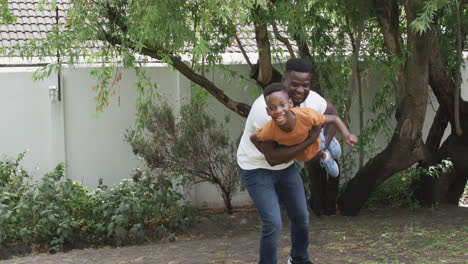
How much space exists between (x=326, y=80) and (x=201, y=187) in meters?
2.51

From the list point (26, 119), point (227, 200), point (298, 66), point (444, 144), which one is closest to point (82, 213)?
point (26, 119)

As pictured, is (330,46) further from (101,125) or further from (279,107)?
(279,107)

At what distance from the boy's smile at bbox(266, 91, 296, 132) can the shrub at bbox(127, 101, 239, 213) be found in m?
4.31

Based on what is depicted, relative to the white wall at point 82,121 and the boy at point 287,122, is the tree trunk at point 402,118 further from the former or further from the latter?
the boy at point 287,122

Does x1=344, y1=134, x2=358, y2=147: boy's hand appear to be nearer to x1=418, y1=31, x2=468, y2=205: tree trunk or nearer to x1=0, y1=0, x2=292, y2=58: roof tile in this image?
x1=418, y1=31, x2=468, y2=205: tree trunk

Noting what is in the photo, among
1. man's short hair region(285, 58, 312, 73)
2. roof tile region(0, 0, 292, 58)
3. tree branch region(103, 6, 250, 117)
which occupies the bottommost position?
man's short hair region(285, 58, 312, 73)

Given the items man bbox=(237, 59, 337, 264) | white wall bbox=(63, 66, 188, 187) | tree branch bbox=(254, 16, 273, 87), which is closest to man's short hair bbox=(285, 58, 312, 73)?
man bbox=(237, 59, 337, 264)

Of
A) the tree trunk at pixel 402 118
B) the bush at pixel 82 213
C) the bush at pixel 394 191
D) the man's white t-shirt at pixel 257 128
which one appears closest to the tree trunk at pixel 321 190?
the tree trunk at pixel 402 118

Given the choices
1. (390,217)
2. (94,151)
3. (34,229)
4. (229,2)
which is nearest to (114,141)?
(94,151)

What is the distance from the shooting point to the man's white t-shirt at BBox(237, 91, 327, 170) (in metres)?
4.76

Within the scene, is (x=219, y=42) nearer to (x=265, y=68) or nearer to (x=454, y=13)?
(x=265, y=68)

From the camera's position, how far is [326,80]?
27.5ft

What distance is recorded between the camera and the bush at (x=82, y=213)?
25.8ft

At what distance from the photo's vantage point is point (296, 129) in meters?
4.57
